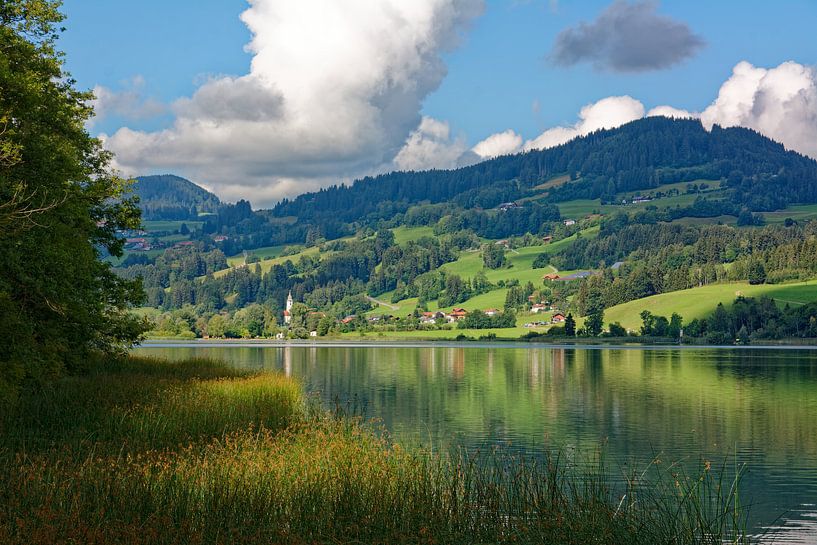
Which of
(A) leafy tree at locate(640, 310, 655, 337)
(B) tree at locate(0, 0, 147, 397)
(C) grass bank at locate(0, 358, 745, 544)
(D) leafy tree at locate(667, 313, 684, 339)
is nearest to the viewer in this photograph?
(C) grass bank at locate(0, 358, 745, 544)

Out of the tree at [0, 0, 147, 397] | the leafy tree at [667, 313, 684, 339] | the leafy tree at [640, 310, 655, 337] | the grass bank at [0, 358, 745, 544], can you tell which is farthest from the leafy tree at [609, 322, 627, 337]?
the grass bank at [0, 358, 745, 544]

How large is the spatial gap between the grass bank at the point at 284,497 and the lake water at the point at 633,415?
17.5 ft

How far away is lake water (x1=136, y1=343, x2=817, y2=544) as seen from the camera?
29.0 meters

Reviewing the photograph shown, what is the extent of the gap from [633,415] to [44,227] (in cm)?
3427

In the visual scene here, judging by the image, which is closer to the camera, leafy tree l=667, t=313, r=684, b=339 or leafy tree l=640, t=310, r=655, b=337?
leafy tree l=667, t=313, r=684, b=339

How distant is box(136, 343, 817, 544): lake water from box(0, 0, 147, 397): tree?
14121mm

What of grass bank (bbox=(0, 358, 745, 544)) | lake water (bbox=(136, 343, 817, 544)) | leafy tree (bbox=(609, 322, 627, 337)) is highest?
leafy tree (bbox=(609, 322, 627, 337))

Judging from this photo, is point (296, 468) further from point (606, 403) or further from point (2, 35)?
point (606, 403)

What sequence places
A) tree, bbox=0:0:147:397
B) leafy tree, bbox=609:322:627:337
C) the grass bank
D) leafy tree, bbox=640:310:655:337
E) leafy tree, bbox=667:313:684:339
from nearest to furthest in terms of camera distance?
1. the grass bank
2. tree, bbox=0:0:147:397
3. leafy tree, bbox=667:313:684:339
4. leafy tree, bbox=640:310:655:337
5. leafy tree, bbox=609:322:627:337

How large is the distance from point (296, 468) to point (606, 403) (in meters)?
39.1

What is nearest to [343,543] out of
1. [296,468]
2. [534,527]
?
[534,527]

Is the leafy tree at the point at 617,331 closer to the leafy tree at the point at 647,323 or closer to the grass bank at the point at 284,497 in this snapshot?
the leafy tree at the point at 647,323

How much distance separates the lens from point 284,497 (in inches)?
639

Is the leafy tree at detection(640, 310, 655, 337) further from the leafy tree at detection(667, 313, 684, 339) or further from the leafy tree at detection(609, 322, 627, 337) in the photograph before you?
the leafy tree at detection(667, 313, 684, 339)
